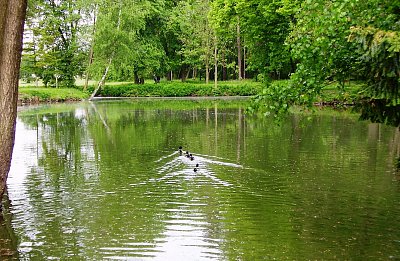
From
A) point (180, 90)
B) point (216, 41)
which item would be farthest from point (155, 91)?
point (216, 41)

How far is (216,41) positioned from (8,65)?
47.9 meters

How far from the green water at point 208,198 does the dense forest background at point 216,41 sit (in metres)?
2.39

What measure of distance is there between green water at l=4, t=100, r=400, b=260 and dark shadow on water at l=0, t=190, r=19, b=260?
4 centimetres

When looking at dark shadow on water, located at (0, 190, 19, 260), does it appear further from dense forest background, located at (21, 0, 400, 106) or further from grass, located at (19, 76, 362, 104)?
grass, located at (19, 76, 362, 104)

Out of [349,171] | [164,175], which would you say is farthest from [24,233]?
[349,171]

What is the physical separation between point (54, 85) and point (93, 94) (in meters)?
6.63

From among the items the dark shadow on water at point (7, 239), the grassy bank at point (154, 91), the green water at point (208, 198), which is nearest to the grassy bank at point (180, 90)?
the grassy bank at point (154, 91)

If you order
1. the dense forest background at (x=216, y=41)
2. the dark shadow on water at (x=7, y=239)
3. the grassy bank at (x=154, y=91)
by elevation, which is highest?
the dense forest background at (x=216, y=41)

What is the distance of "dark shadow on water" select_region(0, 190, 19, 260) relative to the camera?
692cm

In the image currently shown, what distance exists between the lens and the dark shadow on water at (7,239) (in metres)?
6.92

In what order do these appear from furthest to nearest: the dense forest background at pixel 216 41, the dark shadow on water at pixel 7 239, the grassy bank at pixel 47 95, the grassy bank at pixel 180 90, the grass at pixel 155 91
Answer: the grassy bank at pixel 180 90 → the grass at pixel 155 91 → the grassy bank at pixel 47 95 → the dense forest background at pixel 216 41 → the dark shadow on water at pixel 7 239

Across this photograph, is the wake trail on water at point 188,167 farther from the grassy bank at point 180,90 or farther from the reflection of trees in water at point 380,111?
the grassy bank at point 180,90

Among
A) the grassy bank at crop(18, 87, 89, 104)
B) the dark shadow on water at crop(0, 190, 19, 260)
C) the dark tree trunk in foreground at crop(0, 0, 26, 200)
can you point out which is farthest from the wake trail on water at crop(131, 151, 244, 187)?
the grassy bank at crop(18, 87, 89, 104)

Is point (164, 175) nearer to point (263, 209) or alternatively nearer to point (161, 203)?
point (161, 203)
